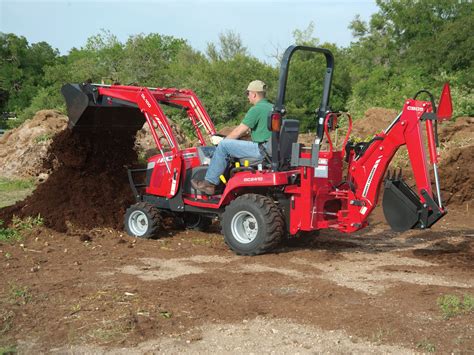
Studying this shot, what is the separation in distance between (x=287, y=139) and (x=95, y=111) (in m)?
3.25

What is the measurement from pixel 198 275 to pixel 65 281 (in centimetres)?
143

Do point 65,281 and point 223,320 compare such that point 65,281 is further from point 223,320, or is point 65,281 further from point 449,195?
point 449,195

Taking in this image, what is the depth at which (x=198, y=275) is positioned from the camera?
7.49 metres

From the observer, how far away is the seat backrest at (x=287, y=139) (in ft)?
27.8

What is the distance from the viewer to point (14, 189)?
14.6m

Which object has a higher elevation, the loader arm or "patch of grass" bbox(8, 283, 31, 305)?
the loader arm

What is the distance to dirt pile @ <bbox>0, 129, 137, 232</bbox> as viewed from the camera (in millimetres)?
10133

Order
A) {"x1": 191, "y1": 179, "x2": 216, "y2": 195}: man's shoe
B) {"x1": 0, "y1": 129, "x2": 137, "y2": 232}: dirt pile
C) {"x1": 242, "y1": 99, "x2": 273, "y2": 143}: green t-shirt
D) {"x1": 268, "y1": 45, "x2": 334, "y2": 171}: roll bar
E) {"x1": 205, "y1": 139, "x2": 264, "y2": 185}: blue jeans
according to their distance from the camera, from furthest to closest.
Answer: {"x1": 0, "y1": 129, "x2": 137, "y2": 232}: dirt pile < {"x1": 191, "y1": 179, "x2": 216, "y2": 195}: man's shoe < {"x1": 205, "y1": 139, "x2": 264, "y2": 185}: blue jeans < {"x1": 242, "y1": 99, "x2": 273, "y2": 143}: green t-shirt < {"x1": 268, "y1": 45, "x2": 334, "y2": 171}: roll bar

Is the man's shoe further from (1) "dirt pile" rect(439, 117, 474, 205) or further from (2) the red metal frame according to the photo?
(1) "dirt pile" rect(439, 117, 474, 205)

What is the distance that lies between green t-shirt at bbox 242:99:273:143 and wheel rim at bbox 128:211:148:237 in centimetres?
218

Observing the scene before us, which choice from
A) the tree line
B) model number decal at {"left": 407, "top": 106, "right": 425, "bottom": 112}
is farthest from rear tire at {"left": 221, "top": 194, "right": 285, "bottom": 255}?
the tree line

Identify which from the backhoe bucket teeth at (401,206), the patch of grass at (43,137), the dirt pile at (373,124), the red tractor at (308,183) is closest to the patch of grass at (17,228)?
the red tractor at (308,183)

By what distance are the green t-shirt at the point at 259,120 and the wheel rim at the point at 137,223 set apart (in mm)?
2176

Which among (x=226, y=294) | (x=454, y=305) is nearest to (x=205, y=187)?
(x=226, y=294)
